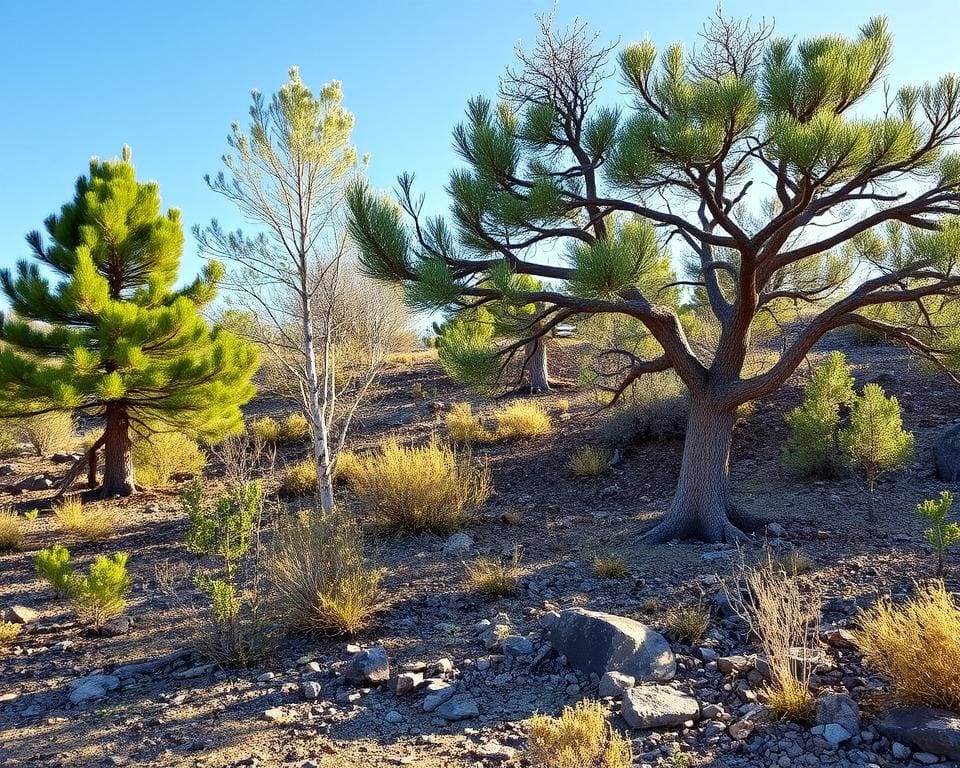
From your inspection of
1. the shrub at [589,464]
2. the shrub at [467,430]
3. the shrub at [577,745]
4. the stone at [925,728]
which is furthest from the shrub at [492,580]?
the shrub at [467,430]

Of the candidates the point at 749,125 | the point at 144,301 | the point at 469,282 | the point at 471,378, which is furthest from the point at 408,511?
the point at 144,301

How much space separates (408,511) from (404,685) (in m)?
3.67

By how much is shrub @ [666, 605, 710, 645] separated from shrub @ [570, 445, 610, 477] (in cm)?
539

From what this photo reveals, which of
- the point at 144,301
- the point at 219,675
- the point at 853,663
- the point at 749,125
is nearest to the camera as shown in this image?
the point at 853,663

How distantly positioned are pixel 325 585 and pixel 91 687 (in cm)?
162

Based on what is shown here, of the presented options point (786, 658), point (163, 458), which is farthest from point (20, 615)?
point (163, 458)

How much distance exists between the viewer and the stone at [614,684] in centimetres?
384

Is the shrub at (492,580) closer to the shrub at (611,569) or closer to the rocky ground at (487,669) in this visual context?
the rocky ground at (487,669)

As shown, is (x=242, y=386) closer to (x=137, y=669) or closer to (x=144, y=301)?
(x=144, y=301)

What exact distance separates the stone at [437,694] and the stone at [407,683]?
0.26ft

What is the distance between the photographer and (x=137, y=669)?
471 cm

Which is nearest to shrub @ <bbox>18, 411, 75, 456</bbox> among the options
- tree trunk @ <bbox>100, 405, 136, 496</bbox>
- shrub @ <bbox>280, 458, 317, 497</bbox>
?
tree trunk @ <bbox>100, 405, 136, 496</bbox>

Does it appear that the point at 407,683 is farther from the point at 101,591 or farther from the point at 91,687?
the point at 101,591

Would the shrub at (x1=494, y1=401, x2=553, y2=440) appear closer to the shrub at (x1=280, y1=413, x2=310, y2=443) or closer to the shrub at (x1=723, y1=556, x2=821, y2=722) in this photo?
the shrub at (x1=280, y1=413, x2=310, y2=443)
